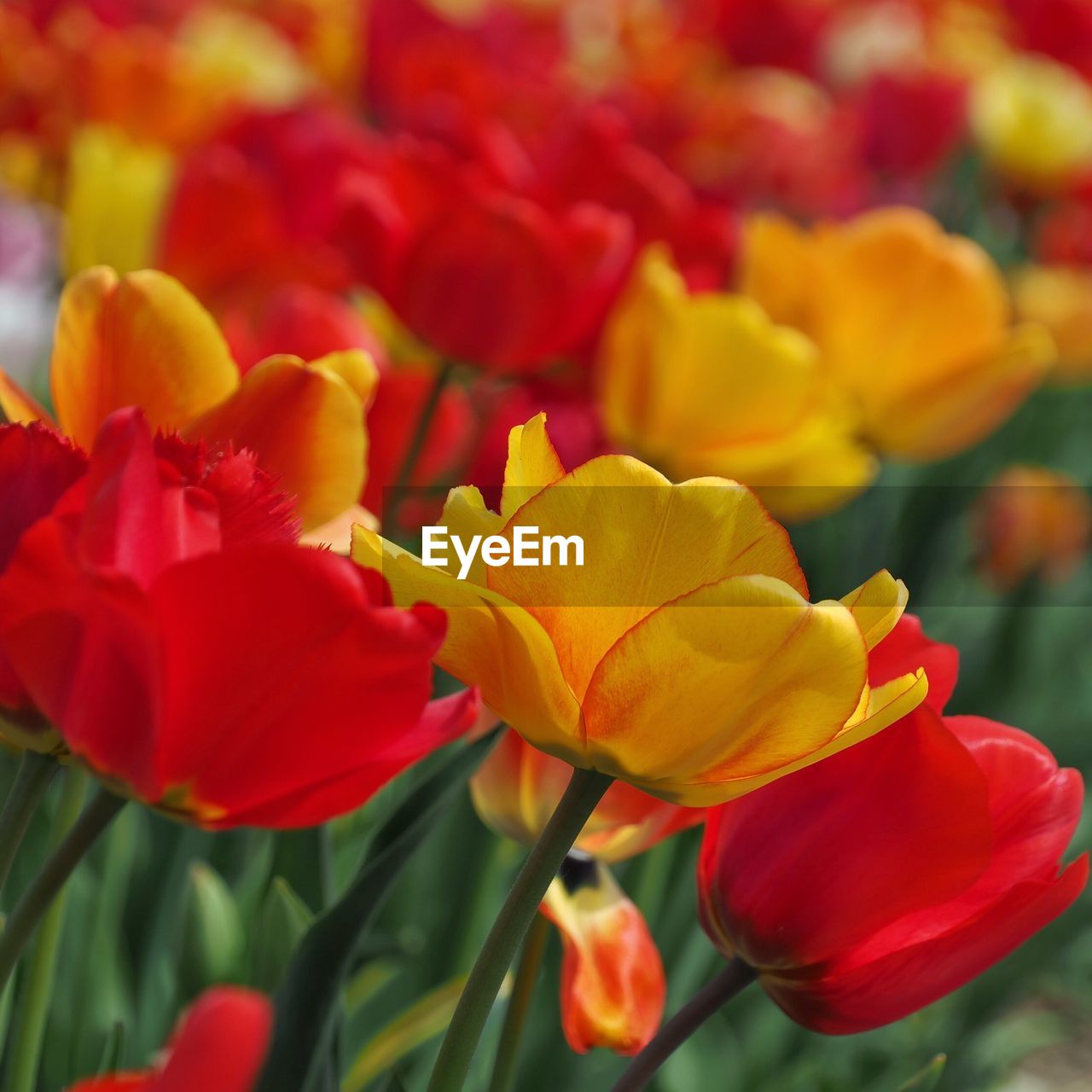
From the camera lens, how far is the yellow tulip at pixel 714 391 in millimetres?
834

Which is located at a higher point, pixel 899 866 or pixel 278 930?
pixel 899 866

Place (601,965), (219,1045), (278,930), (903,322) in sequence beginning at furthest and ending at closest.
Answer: (903,322)
(278,930)
(601,965)
(219,1045)

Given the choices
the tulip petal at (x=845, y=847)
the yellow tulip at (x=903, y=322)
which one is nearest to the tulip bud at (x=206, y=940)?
the tulip petal at (x=845, y=847)

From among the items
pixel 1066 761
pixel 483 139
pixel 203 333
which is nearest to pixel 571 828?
pixel 203 333

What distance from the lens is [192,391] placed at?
0.39 metres

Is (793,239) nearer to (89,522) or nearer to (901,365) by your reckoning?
(901,365)

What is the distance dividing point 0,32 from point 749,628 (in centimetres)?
143

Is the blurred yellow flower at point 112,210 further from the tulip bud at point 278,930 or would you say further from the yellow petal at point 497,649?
the yellow petal at point 497,649

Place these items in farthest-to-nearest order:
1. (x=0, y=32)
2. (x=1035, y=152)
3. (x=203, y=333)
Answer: (x=1035, y=152) < (x=0, y=32) < (x=203, y=333)

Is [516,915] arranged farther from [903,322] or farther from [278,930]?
[903,322]

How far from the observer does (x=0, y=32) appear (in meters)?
1.51

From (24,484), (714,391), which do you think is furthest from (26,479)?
(714,391)

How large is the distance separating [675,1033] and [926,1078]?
0.14 meters

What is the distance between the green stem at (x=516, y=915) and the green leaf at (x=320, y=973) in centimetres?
8
